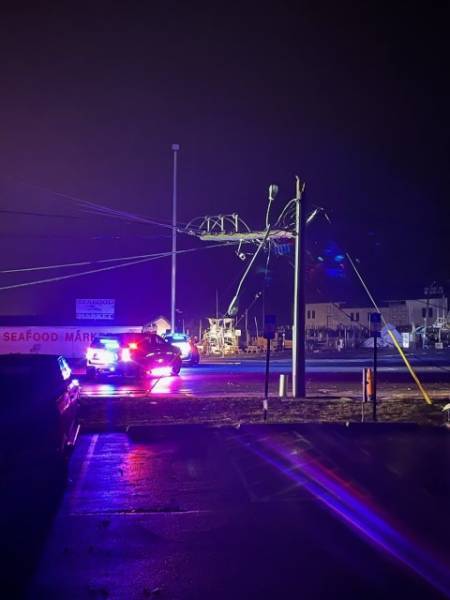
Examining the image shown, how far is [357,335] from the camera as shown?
7500 cm

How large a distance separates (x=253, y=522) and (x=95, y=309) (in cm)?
5061

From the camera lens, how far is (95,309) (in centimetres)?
5712

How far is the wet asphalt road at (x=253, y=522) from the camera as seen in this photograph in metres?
5.81

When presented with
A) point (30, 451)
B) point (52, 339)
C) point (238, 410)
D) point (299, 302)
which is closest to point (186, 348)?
point (52, 339)

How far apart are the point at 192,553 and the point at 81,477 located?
12.9ft

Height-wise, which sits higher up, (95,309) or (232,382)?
(95,309)

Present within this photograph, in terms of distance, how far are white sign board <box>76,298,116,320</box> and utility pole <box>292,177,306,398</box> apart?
38210mm

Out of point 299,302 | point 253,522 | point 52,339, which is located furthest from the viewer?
point 52,339

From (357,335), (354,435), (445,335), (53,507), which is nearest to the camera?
(53,507)

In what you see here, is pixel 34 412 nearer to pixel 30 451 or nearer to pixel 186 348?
pixel 30 451

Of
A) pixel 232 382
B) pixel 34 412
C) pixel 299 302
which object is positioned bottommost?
pixel 232 382

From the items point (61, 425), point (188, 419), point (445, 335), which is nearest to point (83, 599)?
point (61, 425)

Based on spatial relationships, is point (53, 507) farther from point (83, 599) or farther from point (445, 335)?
point (445, 335)

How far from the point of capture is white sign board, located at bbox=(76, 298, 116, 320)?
56.6m
